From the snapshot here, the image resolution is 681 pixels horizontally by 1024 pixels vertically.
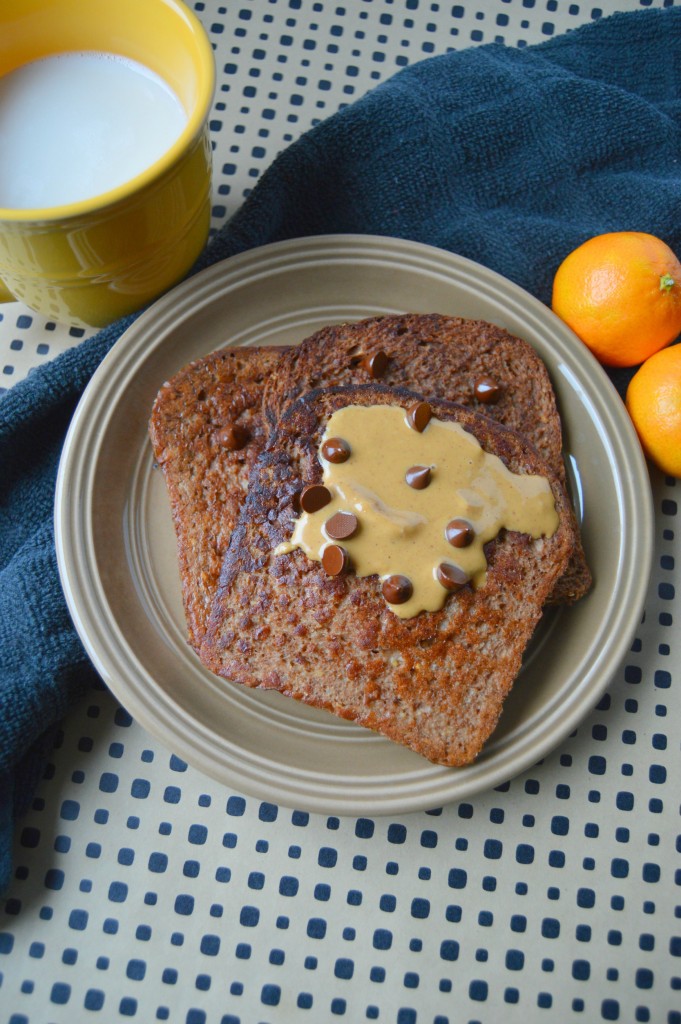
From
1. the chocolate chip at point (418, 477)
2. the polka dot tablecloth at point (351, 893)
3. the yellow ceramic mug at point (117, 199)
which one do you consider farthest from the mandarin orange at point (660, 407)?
the yellow ceramic mug at point (117, 199)

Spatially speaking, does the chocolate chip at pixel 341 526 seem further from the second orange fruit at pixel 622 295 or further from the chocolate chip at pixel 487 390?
the second orange fruit at pixel 622 295

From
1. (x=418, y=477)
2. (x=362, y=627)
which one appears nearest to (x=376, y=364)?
(x=418, y=477)

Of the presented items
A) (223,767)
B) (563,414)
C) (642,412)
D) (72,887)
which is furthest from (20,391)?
(642,412)

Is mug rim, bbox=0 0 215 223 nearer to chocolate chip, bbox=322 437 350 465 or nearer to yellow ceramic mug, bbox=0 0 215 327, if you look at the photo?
yellow ceramic mug, bbox=0 0 215 327

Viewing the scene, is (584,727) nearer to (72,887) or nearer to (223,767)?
(223,767)

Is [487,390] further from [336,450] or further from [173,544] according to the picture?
[173,544]

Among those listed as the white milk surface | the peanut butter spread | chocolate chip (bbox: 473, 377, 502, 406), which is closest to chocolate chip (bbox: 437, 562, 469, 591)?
the peanut butter spread
